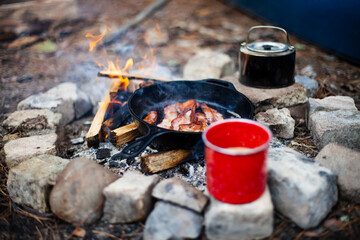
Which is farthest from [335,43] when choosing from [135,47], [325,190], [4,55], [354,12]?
[4,55]

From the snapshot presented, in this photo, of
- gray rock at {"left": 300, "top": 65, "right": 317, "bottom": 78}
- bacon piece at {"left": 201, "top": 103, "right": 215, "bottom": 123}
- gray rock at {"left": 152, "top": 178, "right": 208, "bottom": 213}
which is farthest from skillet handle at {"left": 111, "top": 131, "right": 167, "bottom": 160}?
gray rock at {"left": 300, "top": 65, "right": 317, "bottom": 78}

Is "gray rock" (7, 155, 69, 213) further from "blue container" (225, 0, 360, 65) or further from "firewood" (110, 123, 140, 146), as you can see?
"blue container" (225, 0, 360, 65)

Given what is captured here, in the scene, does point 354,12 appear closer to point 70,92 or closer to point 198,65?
point 198,65

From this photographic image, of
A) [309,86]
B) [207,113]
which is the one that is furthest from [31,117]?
[309,86]

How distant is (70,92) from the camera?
389cm

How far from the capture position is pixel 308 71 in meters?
4.80

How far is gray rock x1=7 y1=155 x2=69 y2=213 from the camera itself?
231cm

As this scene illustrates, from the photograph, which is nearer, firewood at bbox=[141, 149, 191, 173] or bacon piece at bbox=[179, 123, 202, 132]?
firewood at bbox=[141, 149, 191, 173]

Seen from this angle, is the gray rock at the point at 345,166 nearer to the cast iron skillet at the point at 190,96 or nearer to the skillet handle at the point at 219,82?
the cast iron skillet at the point at 190,96

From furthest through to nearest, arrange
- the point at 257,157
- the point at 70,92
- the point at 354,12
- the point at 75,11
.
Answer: the point at 75,11 < the point at 354,12 < the point at 70,92 < the point at 257,157

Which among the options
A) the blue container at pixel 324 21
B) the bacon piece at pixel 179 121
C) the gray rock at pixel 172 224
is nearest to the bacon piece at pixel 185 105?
the bacon piece at pixel 179 121

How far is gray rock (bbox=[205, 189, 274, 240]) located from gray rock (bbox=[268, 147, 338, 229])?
0.18 metres

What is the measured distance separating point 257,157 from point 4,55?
19.6ft

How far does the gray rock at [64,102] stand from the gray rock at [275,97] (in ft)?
6.95
